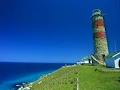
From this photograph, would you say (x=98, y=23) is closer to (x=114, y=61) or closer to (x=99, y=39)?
(x=99, y=39)

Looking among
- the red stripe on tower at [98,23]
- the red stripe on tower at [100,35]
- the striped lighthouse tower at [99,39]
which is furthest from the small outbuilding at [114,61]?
the red stripe on tower at [98,23]

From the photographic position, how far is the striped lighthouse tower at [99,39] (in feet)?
212

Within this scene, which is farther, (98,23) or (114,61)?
(98,23)

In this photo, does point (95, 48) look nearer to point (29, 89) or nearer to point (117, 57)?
point (117, 57)

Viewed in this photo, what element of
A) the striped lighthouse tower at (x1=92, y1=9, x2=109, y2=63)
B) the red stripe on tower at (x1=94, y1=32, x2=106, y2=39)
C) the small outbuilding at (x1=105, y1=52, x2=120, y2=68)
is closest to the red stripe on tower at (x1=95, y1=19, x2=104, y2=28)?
the striped lighthouse tower at (x1=92, y1=9, x2=109, y2=63)

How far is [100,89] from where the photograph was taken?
30.8m

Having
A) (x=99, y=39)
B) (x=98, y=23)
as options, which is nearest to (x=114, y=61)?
(x=99, y=39)

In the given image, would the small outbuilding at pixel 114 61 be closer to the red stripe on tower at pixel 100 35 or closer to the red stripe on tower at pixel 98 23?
the red stripe on tower at pixel 100 35

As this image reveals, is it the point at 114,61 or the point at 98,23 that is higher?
the point at 98,23

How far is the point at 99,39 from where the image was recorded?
6531 cm

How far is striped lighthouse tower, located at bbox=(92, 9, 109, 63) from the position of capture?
6462cm

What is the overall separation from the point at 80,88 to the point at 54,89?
507 centimetres

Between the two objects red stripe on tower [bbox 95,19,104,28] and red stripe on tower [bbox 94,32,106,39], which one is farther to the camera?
red stripe on tower [bbox 95,19,104,28]

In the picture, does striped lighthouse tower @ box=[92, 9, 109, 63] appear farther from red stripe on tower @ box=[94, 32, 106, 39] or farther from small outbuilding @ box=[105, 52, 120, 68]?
small outbuilding @ box=[105, 52, 120, 68]
